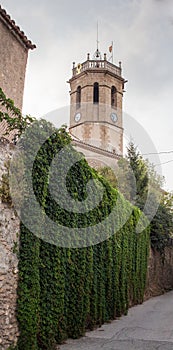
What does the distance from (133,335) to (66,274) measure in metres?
2.11

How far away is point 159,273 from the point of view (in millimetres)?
16625

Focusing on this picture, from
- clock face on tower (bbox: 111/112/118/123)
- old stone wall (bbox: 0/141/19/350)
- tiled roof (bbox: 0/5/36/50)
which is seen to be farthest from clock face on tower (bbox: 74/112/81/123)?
old stone wall (bbox: 0/141/19/350)

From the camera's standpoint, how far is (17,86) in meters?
8.95

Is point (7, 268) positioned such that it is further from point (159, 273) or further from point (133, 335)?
point (159, 273)

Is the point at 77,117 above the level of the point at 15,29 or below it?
above

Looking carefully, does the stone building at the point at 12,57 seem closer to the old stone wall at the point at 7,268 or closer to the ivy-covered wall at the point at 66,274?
the ivy-covered wall at the point at 66,274

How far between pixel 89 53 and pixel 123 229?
→ 27.2 metres

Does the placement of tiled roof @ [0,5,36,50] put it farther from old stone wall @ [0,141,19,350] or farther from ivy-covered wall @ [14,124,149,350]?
old stone wall @ [0,141,19,350]

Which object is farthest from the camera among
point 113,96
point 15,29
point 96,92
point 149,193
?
point 113,96

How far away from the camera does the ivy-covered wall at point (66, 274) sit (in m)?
5.14

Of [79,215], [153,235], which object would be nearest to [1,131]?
[79,215]

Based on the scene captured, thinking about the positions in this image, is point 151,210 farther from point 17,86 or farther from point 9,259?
point 9,259

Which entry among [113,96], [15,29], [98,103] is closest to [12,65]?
[15,29]

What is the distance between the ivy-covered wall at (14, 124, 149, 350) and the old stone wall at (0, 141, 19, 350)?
13cm
